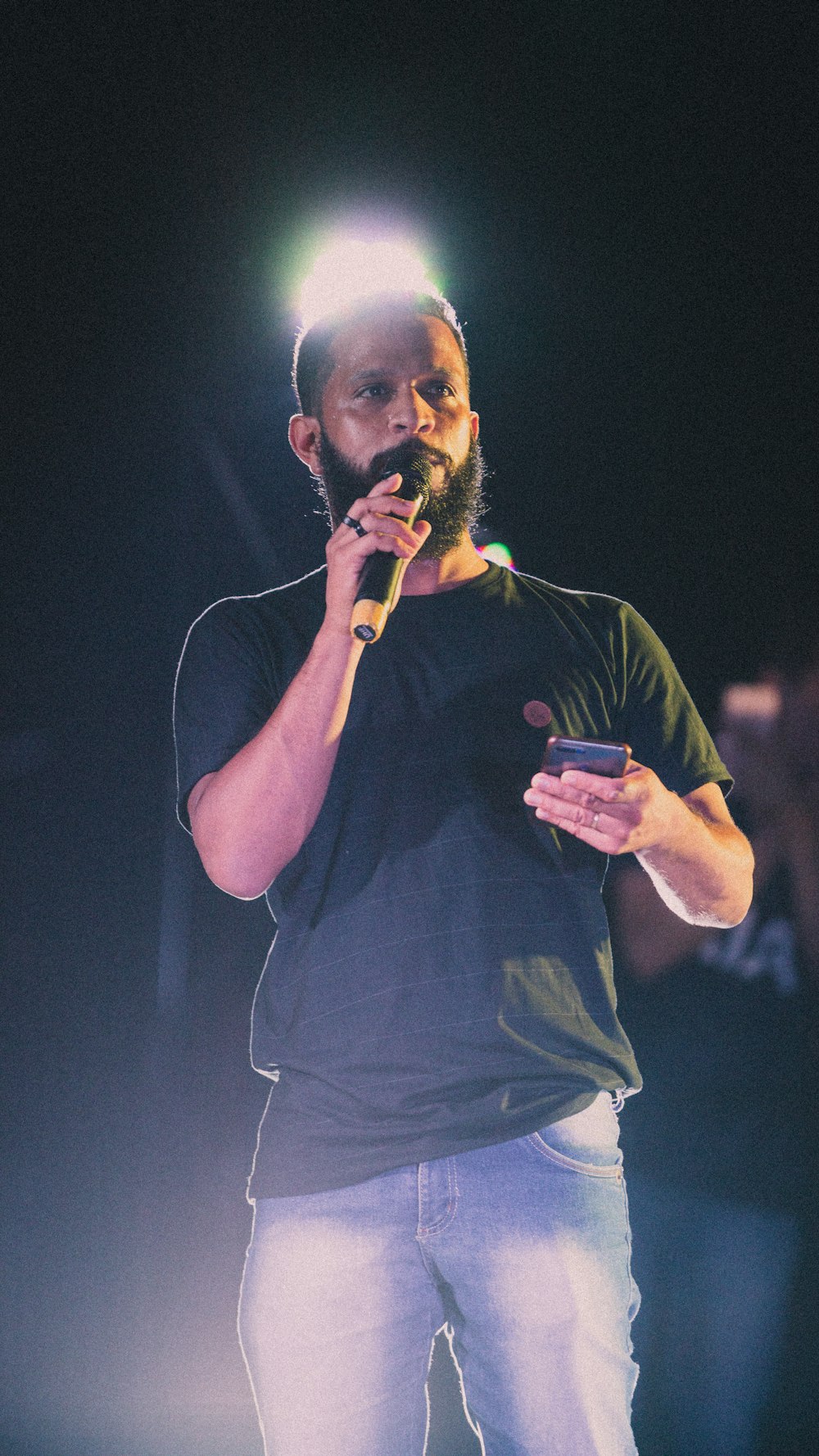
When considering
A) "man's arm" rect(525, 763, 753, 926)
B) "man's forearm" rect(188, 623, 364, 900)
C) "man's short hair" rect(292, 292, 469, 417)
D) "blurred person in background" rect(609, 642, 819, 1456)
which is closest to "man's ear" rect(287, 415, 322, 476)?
"man's short hair" rect(292, 292, 469, 417)

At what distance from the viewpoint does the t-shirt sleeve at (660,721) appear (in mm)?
1391

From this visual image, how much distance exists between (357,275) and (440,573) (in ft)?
2.18

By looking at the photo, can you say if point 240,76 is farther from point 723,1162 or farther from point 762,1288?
point 762,1288

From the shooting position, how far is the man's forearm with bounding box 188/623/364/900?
3.91ft

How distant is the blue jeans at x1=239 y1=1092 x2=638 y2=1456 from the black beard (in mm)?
810

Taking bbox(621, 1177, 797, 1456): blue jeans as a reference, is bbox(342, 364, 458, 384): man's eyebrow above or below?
above

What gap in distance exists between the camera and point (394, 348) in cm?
151

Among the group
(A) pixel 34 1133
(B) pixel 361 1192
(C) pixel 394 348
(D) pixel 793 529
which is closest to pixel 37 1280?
(A) pixel 34 1133

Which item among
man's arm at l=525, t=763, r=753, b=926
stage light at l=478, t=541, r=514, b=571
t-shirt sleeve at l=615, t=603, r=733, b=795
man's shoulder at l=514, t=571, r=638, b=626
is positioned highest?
stage light at l=478, t=541, r=514, b=571

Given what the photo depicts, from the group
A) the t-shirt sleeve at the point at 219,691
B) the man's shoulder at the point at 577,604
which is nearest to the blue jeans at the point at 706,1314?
the man's shoulder at the point at 577,604

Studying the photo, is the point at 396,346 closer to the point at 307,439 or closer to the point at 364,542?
the point at 307,439

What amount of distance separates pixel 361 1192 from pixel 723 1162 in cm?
128

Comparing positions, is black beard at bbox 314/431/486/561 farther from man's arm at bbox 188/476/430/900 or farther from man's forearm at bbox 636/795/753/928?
man's forearm at bbox 636/795/753/928

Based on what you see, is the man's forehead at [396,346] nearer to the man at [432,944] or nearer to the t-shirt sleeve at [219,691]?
the man at [432,944]
